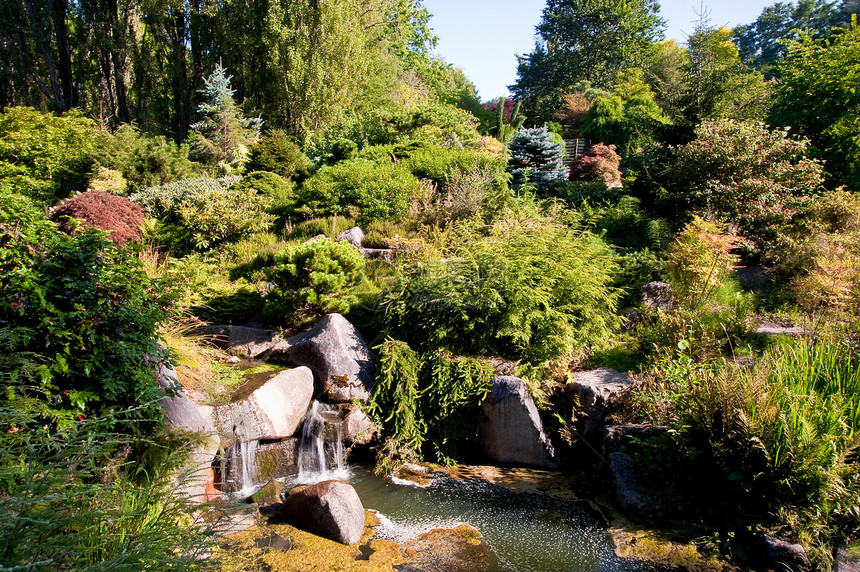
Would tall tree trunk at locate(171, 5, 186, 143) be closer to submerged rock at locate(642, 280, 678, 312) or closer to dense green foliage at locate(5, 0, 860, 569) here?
dense green foliage at locate(5, 0, 860, 569)

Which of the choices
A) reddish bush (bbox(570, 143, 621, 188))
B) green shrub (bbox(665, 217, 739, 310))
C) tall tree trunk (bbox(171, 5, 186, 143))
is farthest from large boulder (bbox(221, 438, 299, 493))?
tall tree trunk (bbox(171, 5, 186, 143))

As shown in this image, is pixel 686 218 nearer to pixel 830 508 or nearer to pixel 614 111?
pixel 830 508

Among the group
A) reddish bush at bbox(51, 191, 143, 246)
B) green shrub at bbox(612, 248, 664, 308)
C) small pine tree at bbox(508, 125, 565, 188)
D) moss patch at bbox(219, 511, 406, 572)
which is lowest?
moss patch at bbox(219, 511, 406, 572)

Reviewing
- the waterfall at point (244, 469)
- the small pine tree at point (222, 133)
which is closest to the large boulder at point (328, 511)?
the waterfall at point (244, 469)

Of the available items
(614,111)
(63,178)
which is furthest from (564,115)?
(63,178)

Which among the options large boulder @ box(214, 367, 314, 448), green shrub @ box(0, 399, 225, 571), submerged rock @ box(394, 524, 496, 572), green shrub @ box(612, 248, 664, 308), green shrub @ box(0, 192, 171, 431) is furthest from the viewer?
green shrub @ box(612, 248, 664, 308)

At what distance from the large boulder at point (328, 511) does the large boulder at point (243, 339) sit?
2766 millimetres

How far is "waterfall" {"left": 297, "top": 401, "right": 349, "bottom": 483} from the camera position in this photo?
6000 mm

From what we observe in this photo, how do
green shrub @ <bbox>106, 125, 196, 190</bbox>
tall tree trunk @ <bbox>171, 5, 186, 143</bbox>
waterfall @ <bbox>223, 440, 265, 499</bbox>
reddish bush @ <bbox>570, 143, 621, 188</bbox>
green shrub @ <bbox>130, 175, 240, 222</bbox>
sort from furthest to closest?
tall tree trunk @ <bbox>171, 5, 186, 143</bbox>, reddish bush @ <bbox>570, 143, 621, 188</bbox>, green shrub @ <bbox>106, 125, 196, 190</bbox>, green shrub @ <bbox>130, 175, 240, 222</bbox>, waterfall @ <bbox>223, 440, 265, 499</bbox>

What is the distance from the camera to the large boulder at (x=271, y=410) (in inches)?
223

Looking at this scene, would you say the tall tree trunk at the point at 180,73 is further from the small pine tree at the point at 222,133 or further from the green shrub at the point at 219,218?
the green shrub at the point at 219,218

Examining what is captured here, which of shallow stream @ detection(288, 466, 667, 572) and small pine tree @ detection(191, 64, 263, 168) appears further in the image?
small pine tree @ detection(191, 64, 263, 168)

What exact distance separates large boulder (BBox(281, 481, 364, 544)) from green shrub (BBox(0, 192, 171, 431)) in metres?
1.51

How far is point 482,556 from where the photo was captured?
14.8 feet
